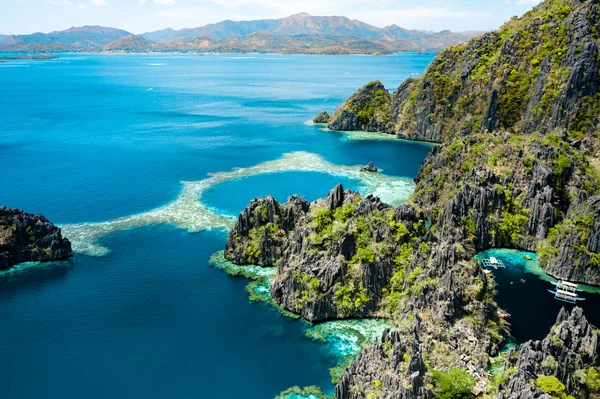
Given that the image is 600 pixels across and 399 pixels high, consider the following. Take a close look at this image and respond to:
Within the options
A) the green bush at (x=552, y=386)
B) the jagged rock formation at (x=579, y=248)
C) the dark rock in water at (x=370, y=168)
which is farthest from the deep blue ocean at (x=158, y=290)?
the green bush at (x=552, y=386)

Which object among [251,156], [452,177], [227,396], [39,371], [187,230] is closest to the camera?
[227,396]

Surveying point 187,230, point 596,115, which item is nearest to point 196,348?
point 187,230

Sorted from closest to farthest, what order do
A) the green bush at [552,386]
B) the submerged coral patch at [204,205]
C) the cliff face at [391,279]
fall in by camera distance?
the green bush at [552,386]
the cliff face at [391,279]
the submerged coral patch at [204,205]

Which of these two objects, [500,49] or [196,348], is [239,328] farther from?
[500,49]

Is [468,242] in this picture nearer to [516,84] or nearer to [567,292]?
[567,292]

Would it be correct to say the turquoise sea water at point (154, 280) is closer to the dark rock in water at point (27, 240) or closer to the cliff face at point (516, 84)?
the dark rock in water at point (27, 240)

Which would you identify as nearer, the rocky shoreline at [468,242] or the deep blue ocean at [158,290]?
the rocky shoreline at [468,242]

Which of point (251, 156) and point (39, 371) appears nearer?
point (39, 371)

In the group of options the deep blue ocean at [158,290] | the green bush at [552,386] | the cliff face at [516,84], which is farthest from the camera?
the cliff face at [516,84]
